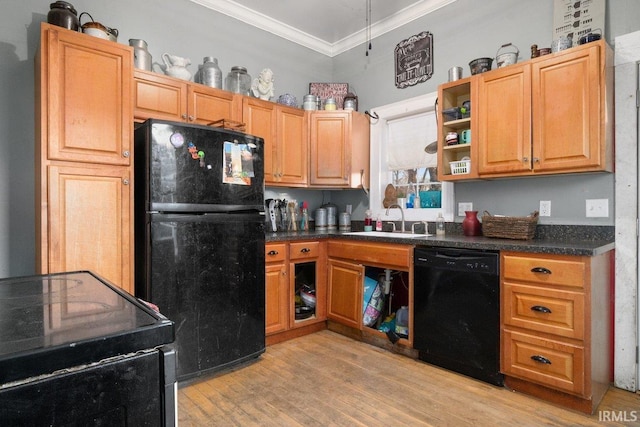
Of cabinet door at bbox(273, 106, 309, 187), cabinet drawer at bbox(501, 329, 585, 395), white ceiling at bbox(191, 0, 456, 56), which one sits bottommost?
cabinet drawer at bbox(501, 329, 585, 395)

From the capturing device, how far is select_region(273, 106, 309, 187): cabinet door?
3350 millimetres

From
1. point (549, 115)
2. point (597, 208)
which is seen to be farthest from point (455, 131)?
point (597, 208)

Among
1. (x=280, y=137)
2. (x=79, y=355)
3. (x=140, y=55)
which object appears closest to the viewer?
(x=79, y=355)

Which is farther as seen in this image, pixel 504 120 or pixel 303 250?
pixel 303 250

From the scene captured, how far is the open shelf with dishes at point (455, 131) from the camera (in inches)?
108

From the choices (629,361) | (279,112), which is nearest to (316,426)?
(629,361)

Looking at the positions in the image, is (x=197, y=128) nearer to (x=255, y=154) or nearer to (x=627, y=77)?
(x=255, y=154)

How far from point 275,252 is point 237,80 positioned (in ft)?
5.11

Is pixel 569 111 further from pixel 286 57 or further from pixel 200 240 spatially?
pixel 286 57

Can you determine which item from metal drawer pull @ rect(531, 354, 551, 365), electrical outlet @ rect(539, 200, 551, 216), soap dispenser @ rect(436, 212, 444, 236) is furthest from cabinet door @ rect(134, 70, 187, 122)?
metal drawer pull @ rect(531, 354, 551, 365)

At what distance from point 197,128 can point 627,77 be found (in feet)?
8.91

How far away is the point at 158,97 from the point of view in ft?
8.56

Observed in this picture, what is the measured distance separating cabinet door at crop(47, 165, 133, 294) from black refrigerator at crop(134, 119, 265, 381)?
102 millimetres

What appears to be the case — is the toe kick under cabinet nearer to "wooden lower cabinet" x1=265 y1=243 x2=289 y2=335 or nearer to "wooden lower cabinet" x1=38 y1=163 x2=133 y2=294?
"wooden lower cabinet" x1=265 y1=243 x2=289 y2=335
